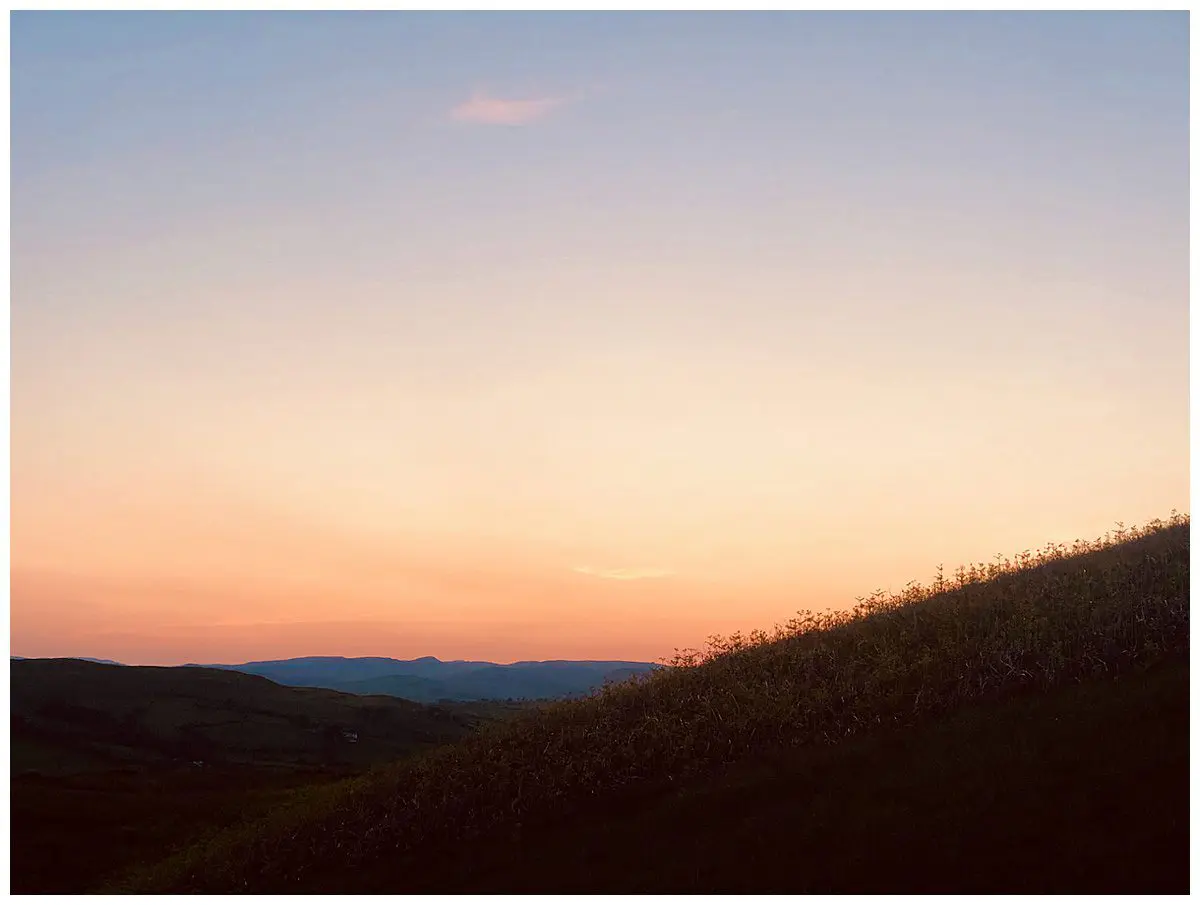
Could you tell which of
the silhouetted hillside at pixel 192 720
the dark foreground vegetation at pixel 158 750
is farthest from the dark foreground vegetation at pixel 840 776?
the silhouetted hillside at pixel 192 720

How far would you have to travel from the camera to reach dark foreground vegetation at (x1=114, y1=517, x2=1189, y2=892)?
13539 millimetres

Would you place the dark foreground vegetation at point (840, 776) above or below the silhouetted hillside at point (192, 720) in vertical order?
above

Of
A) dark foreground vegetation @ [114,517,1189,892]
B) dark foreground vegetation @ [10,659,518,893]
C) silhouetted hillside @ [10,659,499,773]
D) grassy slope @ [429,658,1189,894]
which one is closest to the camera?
grassy slope @ [429,658,1189,894]

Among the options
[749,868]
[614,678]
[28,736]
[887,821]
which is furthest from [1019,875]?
[28,736]

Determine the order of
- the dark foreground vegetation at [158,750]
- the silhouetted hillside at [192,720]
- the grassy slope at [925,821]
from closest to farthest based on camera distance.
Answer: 1. the grassy slope at [925,821]
2. the dark foreground vegetation at [158,750]
3. the silhouetted hillside at [192,720]

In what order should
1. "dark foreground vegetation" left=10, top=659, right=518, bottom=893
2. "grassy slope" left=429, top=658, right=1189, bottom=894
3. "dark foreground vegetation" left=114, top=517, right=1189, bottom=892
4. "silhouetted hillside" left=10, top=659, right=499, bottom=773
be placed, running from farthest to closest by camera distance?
"silhouetted hillside" left=10, top=659, right=499, bottom=773 → "dark foreground vegetation" left=10, top=659, right=518, bottom=893 → "dark foreground vegetation" left=114, top=517, right=1189, bottom=892 → "grassy slope" left=429, top=658, right=1189, bottom=894

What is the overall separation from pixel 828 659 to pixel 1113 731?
26.9 ft

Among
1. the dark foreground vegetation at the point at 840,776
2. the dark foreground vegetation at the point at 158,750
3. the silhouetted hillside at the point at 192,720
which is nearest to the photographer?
the dark foreground vegetation at the point at 840,776

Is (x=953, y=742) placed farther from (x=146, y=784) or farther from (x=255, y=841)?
(x=146, y=784)

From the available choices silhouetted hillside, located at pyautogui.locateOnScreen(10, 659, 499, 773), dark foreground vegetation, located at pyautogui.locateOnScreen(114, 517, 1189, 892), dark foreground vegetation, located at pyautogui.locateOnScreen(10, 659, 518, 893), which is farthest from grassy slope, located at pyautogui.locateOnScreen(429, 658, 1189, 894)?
silhouetted hillside, located at pyautogui.locateOnScreen(10, 659, 499, 773)

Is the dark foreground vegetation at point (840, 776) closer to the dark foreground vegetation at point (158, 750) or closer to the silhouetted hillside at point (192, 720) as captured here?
the dark foreground vegetation at point (158, 750)

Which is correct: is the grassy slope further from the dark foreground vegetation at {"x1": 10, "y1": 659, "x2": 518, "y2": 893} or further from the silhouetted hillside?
the silhouetted hillside

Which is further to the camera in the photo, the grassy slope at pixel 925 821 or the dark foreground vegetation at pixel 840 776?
the dark foreground vegetation at pixel 840 776

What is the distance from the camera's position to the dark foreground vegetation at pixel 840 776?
13.5 meters
